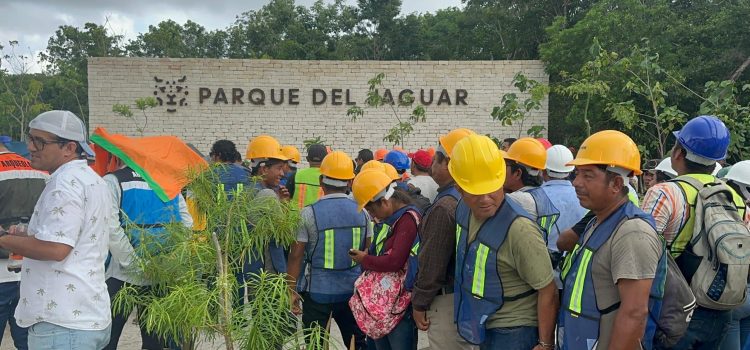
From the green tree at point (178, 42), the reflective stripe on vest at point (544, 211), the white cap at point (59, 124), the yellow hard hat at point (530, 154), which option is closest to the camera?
the white cap at point (59, 124)

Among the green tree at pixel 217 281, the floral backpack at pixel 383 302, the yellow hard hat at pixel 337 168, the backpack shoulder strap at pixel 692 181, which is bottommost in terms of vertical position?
the floral backpack at pixel 383 302

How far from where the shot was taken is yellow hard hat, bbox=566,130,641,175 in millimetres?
2516

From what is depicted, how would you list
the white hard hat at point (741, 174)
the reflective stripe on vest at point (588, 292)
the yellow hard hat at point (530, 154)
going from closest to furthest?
the reflective stripe on vest at point (588, 292) → the white hard hat at point (741, 174) → the yellow hard hat at point (530, 154)

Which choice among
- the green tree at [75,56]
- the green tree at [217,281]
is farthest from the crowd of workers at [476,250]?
the green tree at [75,56]

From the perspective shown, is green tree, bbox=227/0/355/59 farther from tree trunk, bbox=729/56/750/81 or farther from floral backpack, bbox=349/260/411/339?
floral backpack, bbox=349/260/411/339

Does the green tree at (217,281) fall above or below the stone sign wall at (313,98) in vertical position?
below

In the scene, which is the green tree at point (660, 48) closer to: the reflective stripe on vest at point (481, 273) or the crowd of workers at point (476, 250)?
the crowd of workers at point (476, 250)

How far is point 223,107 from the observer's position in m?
14.7

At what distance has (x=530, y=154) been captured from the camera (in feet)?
12.8

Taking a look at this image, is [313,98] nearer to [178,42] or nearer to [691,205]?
[691,205]

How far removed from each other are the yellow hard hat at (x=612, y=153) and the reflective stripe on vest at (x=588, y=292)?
0.51 ft

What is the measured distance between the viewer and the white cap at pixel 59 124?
9.25 ft

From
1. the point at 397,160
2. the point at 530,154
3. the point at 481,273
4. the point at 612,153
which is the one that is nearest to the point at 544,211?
the point at 530,154

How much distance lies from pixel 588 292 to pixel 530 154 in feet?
5.11
